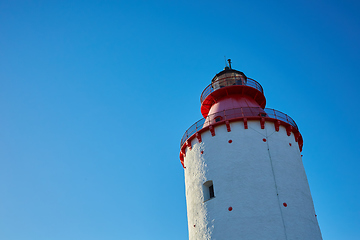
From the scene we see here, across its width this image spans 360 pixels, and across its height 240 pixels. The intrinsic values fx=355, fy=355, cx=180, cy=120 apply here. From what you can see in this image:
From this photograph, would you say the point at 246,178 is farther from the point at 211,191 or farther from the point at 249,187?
the point at 211,191

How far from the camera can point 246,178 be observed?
2034 centimetres

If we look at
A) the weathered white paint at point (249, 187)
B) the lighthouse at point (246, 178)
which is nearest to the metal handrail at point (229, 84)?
the lighthouse at point (246, 178)

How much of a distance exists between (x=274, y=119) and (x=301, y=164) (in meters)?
3.34

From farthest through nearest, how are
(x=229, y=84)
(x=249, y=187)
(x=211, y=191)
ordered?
(x=229, y=84)
(x=211, y=191)
(x=249, y=187)

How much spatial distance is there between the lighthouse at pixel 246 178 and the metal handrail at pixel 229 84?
189cm

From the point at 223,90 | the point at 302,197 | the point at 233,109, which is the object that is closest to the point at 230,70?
the point at 223,90

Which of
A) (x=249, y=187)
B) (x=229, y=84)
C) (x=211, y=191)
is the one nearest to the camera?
(x=249, y=187)

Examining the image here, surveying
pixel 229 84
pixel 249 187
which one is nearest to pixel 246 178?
pixel 249 187

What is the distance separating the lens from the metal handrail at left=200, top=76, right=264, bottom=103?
26484mm

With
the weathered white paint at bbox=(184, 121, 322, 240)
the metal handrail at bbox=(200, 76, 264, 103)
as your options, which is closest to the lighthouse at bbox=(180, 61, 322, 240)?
the weathered white paint at bbox=(184, 121, 322, 240)

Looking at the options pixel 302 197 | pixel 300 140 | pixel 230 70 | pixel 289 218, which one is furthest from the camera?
pixel 230 70

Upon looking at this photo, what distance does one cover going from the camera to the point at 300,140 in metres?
24.5

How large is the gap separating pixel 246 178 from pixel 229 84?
347 inches

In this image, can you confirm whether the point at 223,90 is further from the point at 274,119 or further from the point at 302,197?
the point at 302,197
